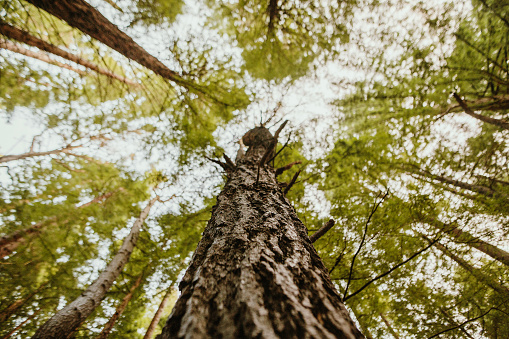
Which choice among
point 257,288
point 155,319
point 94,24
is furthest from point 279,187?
point 155,319

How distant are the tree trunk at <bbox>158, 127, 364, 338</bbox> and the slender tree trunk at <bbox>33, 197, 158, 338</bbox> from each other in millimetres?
3172

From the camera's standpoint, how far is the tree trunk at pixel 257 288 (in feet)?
2.21

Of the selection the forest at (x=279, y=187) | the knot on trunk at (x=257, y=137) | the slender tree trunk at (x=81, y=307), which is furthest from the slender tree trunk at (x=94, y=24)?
the slender tree trunk at (x=81, y=307)

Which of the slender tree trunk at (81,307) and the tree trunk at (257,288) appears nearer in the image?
the tree trunk at (257,288)

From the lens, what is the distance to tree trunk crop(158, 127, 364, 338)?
0.67 m

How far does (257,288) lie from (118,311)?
554 cm

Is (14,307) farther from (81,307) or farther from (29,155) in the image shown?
(29,155)

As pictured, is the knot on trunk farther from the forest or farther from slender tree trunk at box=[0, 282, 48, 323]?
slender tree trunk at box=[0, 282, 48, 323]

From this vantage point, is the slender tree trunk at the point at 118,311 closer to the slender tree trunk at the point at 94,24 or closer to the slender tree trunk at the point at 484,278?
the slender tree trunk at the point at 94,24

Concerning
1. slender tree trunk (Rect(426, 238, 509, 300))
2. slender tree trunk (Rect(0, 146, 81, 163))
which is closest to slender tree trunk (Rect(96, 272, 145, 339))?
slender tree trunk (Rect(0, 146, 81, 163))

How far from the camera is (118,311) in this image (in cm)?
460

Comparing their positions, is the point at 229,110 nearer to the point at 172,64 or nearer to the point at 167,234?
the point at 172,64

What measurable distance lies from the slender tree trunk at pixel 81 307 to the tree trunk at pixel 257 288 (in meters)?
3.17

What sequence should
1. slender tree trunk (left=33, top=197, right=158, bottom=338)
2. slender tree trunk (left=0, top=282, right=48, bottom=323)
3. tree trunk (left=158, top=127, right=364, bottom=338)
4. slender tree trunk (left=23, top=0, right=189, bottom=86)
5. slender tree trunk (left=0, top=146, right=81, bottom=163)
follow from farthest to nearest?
slender tree trunk (left=0, top=146, right=81, bottom=163)
slender tree trunk (left=0, top=282, right=48, bottom=323)
slender tree trunk (left=33, top=197, right=158, bottom=338)
slender tree trunk (left=23, top=0, right=189, bottom=86)
tree trunk (left=158, top=127, right=364, bottom=338)
